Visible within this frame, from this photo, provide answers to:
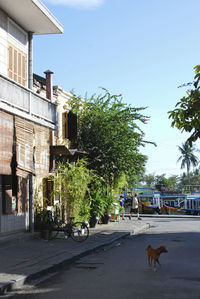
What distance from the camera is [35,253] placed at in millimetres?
11906

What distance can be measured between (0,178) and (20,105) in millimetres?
2551

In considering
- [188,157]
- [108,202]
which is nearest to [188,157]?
[188,157]

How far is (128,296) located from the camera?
6707mm

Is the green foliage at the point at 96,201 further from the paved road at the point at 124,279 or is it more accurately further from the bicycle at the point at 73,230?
the paved road at the point at 124,279

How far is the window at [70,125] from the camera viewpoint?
20750 mm

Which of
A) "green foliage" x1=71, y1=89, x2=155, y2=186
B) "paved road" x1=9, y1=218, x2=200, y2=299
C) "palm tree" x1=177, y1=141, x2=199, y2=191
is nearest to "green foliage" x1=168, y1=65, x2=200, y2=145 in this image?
"paved road" x1=9, y1=218, x2=200, y2=299

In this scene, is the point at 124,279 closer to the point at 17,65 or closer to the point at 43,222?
the point at 43,222

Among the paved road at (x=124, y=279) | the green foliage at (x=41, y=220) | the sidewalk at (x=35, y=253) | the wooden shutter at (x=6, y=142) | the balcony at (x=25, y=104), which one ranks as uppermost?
the balcony at (x=25, y=104)

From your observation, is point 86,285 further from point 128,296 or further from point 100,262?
point 100,262

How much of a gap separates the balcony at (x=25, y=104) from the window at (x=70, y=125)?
336 cm

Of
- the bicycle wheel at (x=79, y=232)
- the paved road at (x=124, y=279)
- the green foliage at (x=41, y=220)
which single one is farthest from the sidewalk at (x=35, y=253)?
the green foliage at (x=41, y=220)

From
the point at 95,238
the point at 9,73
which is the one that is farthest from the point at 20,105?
the point at 95,238

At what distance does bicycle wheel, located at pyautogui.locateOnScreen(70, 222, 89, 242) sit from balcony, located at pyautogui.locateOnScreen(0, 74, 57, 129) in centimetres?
401

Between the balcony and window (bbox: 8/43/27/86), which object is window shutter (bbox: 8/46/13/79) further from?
the balcony
